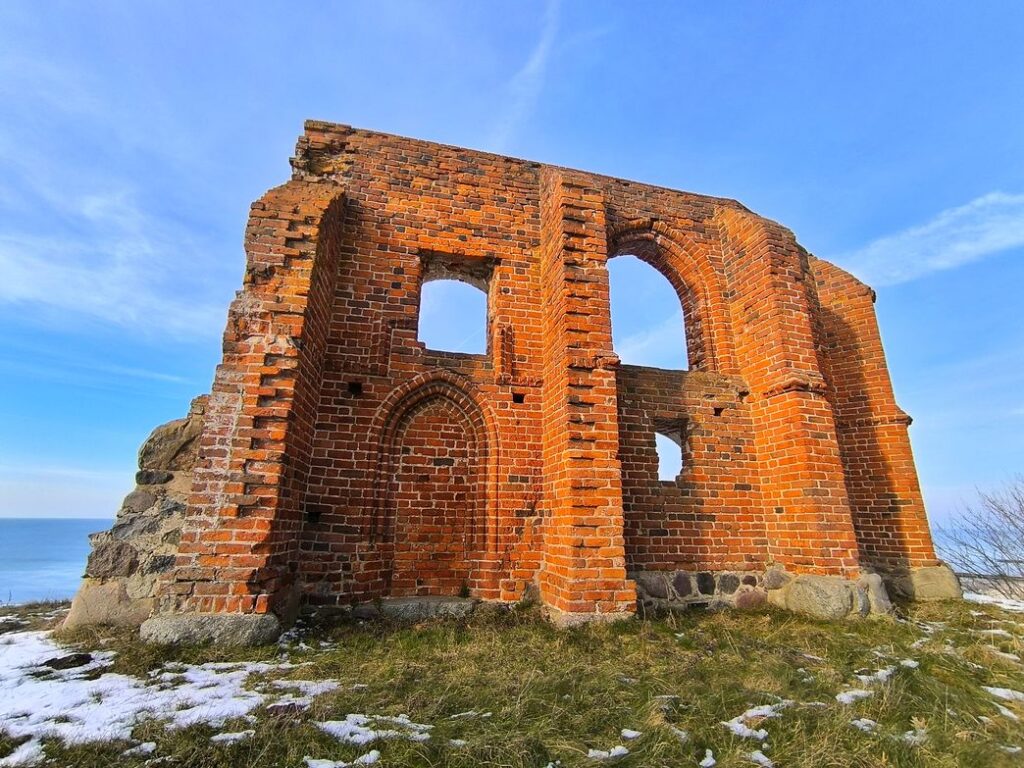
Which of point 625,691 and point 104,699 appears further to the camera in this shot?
point 625,691

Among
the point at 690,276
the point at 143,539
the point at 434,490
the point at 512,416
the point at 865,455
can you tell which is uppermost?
the point at 690,276

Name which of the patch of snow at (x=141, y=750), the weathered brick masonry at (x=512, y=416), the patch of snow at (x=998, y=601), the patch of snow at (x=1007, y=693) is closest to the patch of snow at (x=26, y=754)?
the patch of snow at (x=141, y=750)

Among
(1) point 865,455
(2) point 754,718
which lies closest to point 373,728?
(2) point 754,718

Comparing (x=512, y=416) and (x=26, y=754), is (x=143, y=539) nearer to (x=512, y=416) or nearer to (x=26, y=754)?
(x=26, y=754)

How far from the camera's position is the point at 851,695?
10.7ft

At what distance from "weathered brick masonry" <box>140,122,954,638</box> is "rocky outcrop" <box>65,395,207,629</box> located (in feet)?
2.22

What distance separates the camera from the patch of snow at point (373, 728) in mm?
2490

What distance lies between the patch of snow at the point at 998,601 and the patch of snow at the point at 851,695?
16.4ft

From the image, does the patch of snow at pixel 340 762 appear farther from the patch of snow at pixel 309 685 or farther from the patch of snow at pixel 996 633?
the patch of snow at pixel 996 633

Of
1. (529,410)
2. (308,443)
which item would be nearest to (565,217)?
(529,410)

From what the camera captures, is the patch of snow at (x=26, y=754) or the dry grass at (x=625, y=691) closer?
the patch of snow at (x=26, y=754)

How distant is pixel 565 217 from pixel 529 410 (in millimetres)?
2557

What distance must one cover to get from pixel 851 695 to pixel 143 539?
20.2 feet

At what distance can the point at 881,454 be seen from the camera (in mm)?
7422
